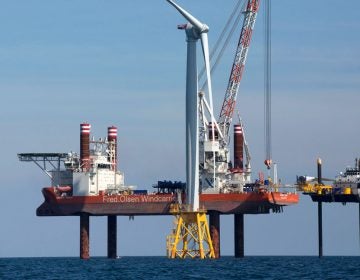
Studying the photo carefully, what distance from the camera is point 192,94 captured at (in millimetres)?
174875

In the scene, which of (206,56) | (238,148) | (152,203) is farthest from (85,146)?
(206,56)

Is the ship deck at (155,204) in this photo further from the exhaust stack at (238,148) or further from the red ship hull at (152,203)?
the exhaust stack at (238,148)

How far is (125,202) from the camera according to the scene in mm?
196375

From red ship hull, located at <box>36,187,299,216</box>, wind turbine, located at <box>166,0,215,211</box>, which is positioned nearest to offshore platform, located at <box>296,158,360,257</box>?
red ship hull, located at <box>36,187,299,216</box>

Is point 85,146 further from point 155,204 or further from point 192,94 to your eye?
point 192,94

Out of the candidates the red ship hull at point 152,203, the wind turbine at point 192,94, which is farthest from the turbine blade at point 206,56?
the red ship hull at point 152,203

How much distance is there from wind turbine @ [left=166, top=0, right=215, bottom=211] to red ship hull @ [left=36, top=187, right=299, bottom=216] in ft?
44.3

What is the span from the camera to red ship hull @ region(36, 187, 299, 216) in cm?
19188

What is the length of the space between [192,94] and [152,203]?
24.7 meters

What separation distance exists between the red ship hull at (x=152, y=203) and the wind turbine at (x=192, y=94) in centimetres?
1352

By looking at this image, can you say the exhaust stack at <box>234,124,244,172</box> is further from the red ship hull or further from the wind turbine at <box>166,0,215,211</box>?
the wind turbine at <box>166,0,215,211</box>

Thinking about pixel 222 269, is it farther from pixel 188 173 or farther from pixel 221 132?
pixel 221 132

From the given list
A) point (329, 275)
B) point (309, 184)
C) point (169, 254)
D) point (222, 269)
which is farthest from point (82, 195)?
point (329, 275)

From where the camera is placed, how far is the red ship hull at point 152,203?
630ft
